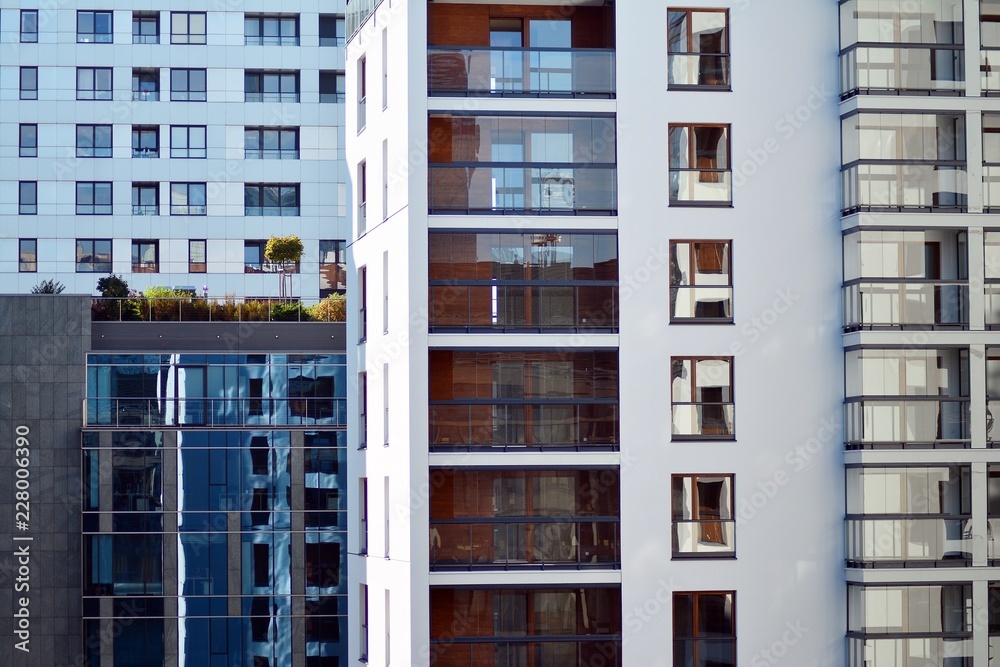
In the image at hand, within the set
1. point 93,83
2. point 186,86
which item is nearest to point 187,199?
point 186,86

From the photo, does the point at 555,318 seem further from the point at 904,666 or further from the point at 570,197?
the point at 904,666

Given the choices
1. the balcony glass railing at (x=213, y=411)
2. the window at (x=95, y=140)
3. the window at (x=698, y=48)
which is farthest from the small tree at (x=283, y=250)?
the window at (x=698, y=48)

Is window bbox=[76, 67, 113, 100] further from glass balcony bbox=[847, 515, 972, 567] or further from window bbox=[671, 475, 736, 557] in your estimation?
glass balcony bbox=[847, 515, 972, 567]

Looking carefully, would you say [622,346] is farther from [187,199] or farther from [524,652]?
[187,199]

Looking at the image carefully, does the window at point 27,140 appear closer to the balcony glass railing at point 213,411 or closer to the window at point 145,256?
the window at point 145,256

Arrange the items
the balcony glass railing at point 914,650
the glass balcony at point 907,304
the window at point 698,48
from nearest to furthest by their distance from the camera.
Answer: the balcony glass railing at point 914,650, the glass balcony at point 907,304, the window at point 698,48

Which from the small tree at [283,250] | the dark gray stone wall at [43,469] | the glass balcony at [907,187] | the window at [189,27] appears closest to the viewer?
the glass balcony at [907,187]

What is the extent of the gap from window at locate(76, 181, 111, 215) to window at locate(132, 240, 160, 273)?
1658 mm

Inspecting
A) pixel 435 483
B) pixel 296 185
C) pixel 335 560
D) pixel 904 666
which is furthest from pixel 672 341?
pixel 296 185

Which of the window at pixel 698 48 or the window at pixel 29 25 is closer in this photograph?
the window at pixel 698 48

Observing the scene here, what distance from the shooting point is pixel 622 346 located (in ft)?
79.4

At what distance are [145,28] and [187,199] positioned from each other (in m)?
6.46

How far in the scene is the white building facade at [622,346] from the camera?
24.0 meters

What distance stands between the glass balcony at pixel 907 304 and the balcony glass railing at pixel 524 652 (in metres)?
5.95
